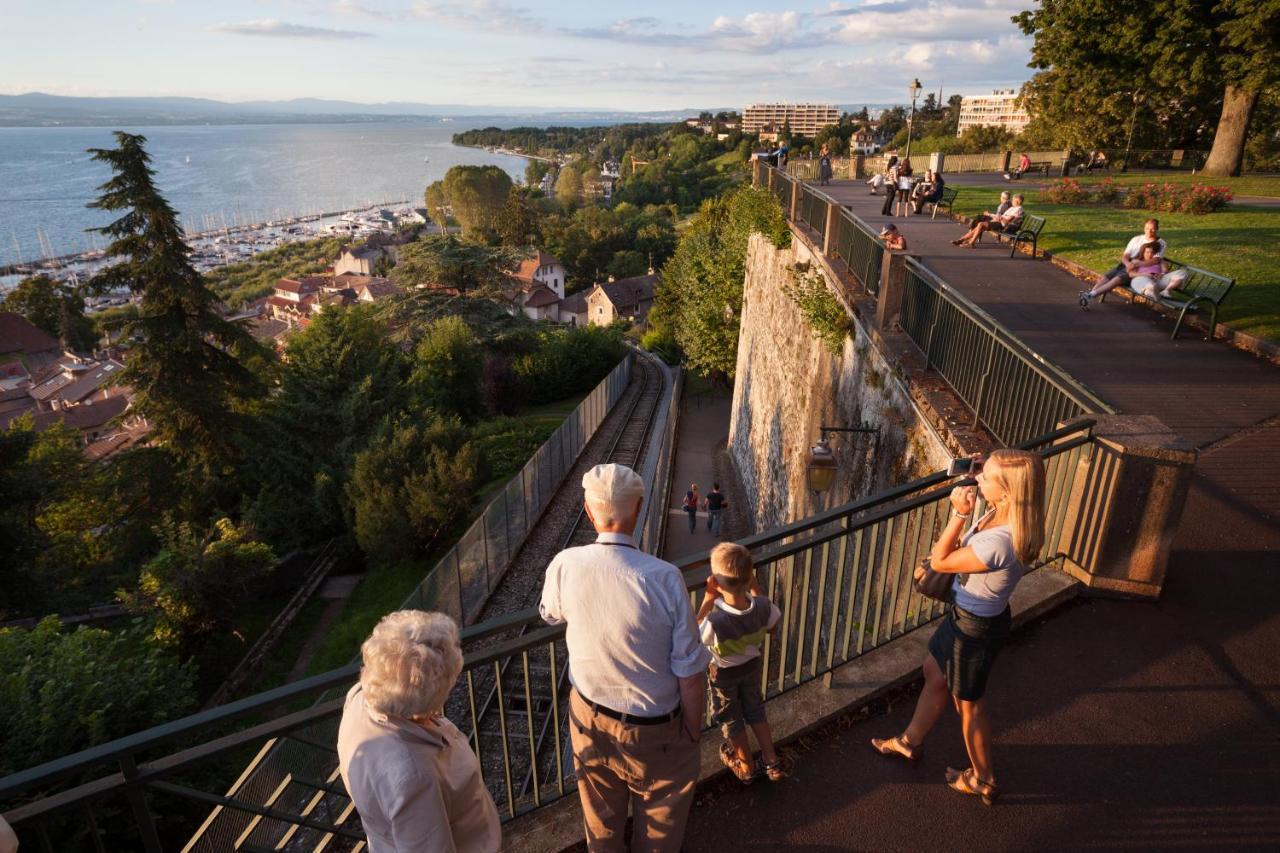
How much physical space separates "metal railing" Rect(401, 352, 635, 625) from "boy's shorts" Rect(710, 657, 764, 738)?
1118 centimetres

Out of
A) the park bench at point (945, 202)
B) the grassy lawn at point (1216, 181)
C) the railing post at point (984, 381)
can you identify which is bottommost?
the railing post at point (984, 381)

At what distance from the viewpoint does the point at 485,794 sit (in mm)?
2301

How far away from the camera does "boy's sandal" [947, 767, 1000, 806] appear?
323 centimetres

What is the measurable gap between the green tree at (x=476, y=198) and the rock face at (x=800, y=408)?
6731 centimetres

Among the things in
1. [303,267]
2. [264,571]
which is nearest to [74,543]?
[264,571]

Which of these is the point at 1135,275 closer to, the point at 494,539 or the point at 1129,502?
the point at 1129,502

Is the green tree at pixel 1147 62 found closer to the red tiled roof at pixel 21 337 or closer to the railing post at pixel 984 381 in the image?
the railing post at pixel 984 381

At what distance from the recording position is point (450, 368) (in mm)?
33781

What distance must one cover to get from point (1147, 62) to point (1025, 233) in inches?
560

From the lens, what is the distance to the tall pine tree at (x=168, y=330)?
2262 cm

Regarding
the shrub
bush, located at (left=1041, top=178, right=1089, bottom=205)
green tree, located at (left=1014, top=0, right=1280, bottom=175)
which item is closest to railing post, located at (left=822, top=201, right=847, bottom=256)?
bush, located at (left=1041, top=178, right=1089, bottom=205)

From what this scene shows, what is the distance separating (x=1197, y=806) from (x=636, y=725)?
2516mm

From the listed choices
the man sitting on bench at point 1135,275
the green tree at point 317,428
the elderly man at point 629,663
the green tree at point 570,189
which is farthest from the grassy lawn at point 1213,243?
the green tree at point 570,189

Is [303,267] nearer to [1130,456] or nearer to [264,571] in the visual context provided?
[264,571]
